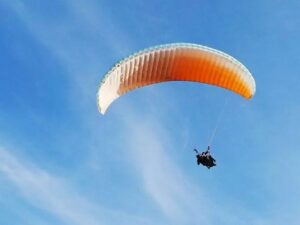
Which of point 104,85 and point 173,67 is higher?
point 173,67

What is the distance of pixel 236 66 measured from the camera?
48969 millimetres

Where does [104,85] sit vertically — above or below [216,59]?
below

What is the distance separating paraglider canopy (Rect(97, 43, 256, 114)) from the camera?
48.2 m

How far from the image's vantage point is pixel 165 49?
48.3 metres

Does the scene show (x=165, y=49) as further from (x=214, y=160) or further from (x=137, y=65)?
(x=214, y=160)

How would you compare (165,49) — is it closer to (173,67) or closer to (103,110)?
(173,67)

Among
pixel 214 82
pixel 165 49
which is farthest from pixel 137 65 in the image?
pixel 214 82

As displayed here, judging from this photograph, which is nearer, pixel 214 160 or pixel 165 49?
pixel 165 49

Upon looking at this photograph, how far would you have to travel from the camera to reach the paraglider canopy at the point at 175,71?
48250 millimetres

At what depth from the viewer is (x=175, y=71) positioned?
49781 millimetres

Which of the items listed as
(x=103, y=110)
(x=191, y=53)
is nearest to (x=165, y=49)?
(x=191, y=53)

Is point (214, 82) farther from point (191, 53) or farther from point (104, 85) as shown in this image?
point (104, 85)

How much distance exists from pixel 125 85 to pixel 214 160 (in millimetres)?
7172

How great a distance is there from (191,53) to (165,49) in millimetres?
1516
